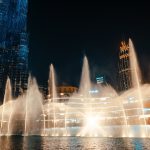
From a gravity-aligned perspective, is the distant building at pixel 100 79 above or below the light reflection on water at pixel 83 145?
above

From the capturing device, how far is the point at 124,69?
170 m

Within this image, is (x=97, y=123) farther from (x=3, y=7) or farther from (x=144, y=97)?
(x=3, y=7)

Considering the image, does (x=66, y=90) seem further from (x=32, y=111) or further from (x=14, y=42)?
(x=32, y=111)

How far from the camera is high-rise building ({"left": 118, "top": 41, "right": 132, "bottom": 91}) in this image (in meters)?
160

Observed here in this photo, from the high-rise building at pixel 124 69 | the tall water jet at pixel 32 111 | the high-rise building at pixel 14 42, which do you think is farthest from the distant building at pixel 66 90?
the tall water jet at pixel 32 111

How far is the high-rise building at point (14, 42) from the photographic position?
140m

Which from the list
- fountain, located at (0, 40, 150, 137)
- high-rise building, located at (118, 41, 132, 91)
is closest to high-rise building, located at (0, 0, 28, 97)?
fountain, located at (0, 40, 150, 137)

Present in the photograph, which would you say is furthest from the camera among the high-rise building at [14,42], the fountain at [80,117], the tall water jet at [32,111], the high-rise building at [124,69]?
the high-rise building at [124,69]

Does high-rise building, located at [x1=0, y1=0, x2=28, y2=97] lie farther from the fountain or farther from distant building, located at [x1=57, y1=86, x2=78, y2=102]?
the fountain

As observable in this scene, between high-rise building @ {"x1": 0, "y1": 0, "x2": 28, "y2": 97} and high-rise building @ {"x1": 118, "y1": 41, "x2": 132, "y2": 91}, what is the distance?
210ft

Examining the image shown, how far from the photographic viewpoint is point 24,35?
15450 cm

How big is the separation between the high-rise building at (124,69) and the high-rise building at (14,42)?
64146 mm

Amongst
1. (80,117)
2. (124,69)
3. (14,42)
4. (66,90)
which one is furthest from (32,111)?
(124,69)

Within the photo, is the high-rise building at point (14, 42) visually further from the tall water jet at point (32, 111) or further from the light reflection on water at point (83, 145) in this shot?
the light reflection on water at point (83, 145)
